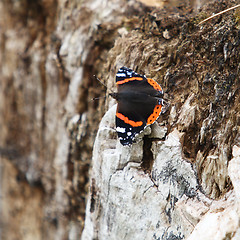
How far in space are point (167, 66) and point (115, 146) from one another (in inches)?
34.6

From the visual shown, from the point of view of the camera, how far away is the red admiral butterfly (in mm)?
2234

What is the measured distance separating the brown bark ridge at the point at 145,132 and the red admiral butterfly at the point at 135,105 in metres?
0.11

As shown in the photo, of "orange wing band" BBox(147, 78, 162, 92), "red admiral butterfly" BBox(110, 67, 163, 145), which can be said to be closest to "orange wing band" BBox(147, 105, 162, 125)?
"red admiral butterfly" BBox(110, 67, 163, 145)

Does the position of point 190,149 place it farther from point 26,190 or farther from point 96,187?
point 26,190

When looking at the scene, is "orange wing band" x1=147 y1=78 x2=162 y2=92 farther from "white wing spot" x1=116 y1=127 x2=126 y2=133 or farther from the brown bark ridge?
"white wing spot" x1=116 y1=127 x2=126 y2=133

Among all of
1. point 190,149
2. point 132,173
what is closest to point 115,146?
point 132,173

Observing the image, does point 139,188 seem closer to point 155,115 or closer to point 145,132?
point 145,132

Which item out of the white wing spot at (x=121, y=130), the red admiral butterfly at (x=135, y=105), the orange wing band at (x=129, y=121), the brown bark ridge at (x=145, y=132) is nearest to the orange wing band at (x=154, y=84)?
the red admiral butterfly at (x=135, y=105)

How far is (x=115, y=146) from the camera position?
2426mm

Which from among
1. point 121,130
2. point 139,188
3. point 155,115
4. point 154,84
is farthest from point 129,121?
point 139,188

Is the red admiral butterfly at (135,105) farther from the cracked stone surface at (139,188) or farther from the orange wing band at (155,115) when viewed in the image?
the cracked stone surface at (139,188)

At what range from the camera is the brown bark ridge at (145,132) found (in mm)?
2164

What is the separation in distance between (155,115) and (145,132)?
162 mm

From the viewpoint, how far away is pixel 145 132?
7.47ft
